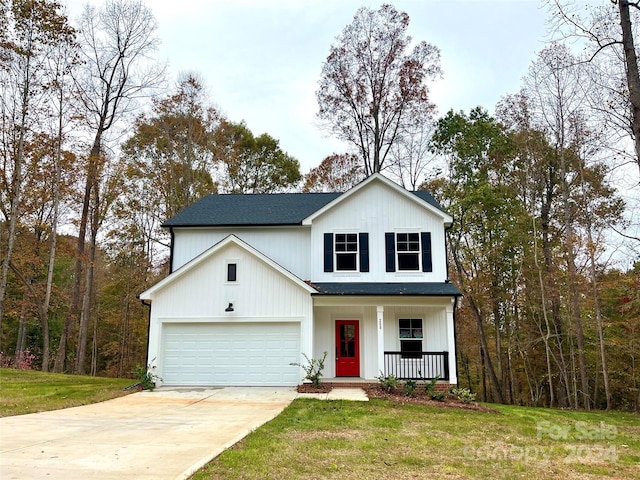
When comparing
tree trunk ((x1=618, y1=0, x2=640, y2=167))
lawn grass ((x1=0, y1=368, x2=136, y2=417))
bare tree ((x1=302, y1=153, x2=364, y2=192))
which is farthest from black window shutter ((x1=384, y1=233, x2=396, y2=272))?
bare tree ((x1=302, y1=153, x2=364, y2=192))

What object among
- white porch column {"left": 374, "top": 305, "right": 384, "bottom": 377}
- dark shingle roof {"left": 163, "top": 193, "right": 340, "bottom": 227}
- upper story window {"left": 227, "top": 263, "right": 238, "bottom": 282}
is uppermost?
dark shingle roof {"left": 163, "top": 193, "right": 340, "bottom": 227}

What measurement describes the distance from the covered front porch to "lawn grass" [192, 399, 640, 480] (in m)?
3.61

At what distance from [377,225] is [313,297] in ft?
11.8

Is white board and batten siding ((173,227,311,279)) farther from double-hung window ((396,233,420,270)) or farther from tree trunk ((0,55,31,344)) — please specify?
tree trunk ((0,55,31,344))

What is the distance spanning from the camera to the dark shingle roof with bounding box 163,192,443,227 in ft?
56.7

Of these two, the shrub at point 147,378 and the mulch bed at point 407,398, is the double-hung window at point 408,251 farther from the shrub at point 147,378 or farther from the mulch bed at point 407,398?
the shrub at point 147,378

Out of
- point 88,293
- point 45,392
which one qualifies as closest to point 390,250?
point 45,392

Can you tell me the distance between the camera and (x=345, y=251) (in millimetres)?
16422

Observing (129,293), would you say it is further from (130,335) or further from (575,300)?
(575,300)

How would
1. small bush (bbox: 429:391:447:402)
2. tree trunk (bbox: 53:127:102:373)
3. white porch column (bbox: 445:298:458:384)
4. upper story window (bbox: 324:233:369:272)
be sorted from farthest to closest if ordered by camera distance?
1. tree trunk (bbox: 53:127:102:373)
2. upper story window (bbox: 324:233:369:272)
3. white porch column (bbox: 445:298:458:384)
4. small bush (bbox: 429:391:447:402)

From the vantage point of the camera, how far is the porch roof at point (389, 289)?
14.5 meters

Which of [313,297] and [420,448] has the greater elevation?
[313,297]

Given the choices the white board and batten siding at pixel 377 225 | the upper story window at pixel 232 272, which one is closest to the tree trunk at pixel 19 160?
the upper story window at pixel 232 272

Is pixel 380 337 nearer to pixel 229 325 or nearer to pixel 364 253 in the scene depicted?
pixel 364 253
